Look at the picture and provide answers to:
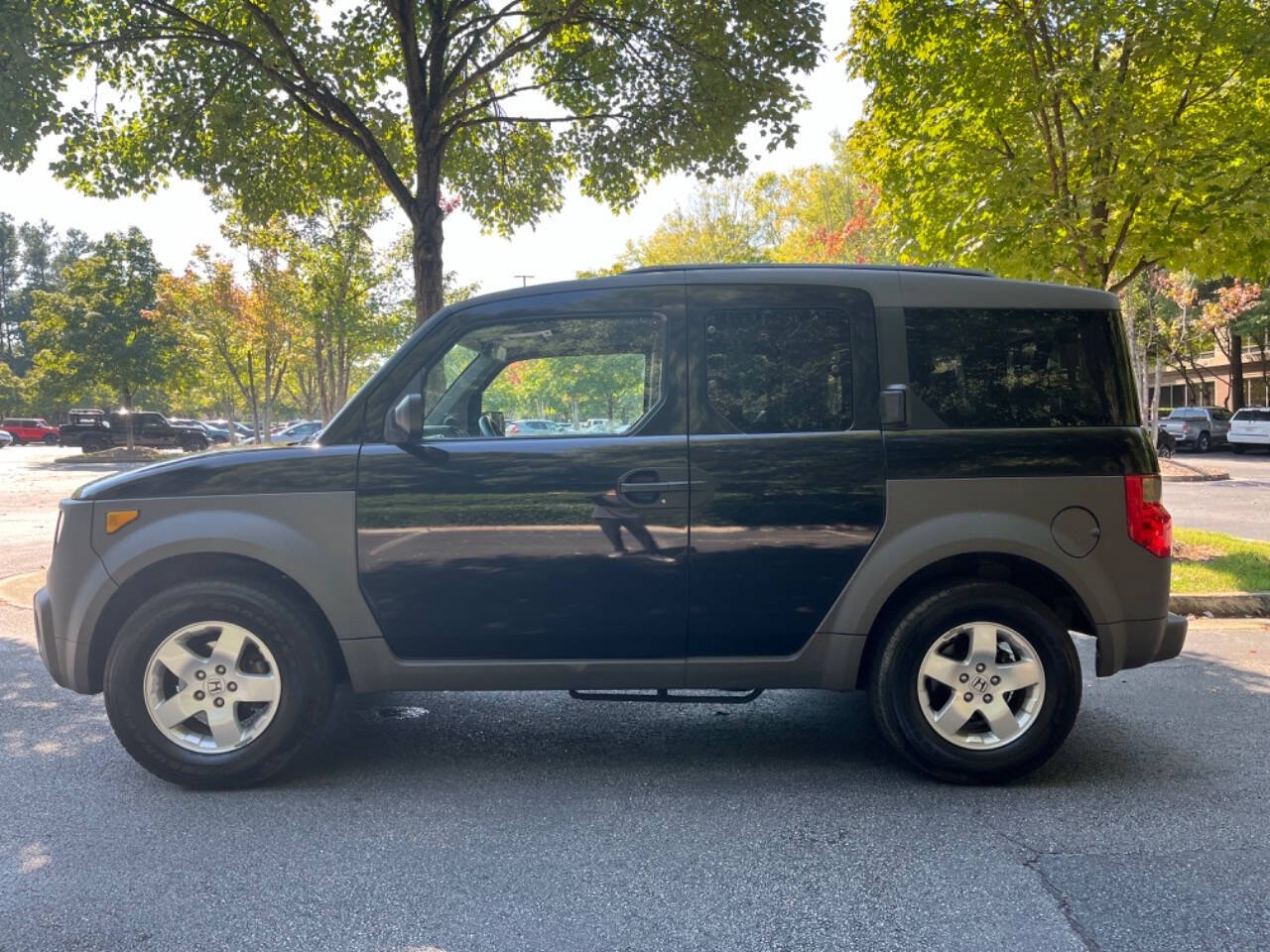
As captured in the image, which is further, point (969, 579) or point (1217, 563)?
point (1217, 563)

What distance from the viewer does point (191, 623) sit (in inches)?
144

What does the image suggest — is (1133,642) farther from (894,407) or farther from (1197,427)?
(1197,427)

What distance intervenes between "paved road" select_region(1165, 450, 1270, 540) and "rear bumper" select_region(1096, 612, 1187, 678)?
885 centimetres

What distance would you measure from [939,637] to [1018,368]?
1182 mm

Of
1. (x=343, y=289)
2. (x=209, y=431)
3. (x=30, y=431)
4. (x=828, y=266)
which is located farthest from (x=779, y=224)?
(x=30, y=431)

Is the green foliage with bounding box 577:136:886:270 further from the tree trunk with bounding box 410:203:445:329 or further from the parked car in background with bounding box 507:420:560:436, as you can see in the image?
the parked car in background with bounding box 507:420:560:436

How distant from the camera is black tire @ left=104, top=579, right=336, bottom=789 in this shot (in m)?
3.65

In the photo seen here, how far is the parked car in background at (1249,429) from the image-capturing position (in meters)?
31.1

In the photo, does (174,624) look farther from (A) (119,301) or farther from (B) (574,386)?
(A) (119,301)

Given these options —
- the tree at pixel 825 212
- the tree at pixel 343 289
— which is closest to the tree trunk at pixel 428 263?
the tree at pixel 343 289

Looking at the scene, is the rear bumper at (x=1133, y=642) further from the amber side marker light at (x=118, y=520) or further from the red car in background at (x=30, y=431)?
the red car in background at (x=30, y=431)

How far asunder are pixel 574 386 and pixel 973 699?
210cm

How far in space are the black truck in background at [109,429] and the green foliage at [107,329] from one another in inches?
66.5

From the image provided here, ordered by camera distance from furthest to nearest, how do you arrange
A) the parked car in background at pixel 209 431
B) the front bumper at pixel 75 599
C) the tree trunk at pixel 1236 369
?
the parked car in background at pixel 209 431 < the tree trunk at pixel 1236 369 < the front bumper at pixel 75 599
